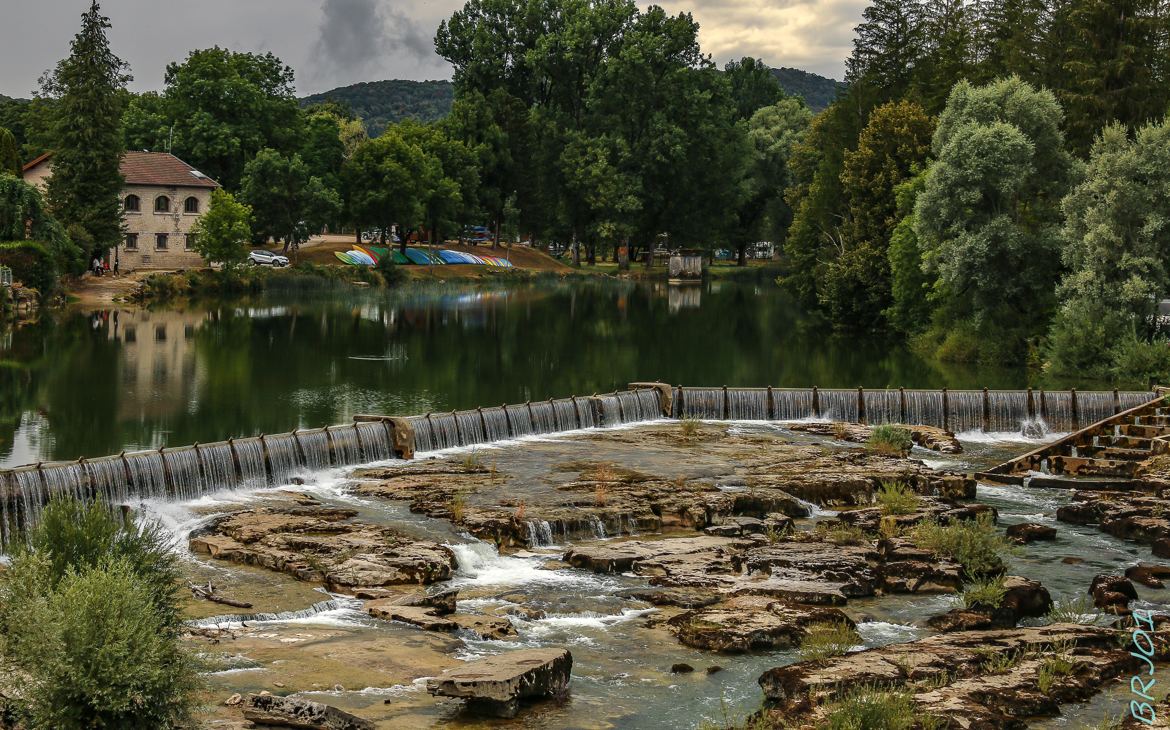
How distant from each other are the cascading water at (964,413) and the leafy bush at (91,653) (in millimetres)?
32886

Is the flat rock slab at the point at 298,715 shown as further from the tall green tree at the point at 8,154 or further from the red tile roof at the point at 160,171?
the red tile roof at the point at 160,171

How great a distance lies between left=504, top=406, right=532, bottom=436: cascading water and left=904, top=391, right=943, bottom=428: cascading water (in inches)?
527

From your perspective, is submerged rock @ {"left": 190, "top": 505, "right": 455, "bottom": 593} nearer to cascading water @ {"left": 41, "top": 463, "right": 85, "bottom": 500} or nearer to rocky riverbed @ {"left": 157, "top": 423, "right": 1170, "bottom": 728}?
rocky riverbed @ {"left": 157, "top": 423, "right": 1170, "bottom": 728}

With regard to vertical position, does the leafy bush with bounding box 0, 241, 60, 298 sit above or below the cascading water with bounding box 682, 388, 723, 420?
above

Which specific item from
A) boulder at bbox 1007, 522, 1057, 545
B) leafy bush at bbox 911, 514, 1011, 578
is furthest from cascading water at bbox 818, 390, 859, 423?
leafy bush at bbox 911, 514, 1011, 578

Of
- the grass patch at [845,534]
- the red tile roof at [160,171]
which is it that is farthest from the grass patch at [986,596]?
the red tile roof at [160,171]

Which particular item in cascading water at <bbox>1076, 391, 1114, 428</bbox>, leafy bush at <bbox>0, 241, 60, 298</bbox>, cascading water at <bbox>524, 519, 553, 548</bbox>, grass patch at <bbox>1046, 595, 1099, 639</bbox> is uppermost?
leafy bush at <bbox>0, 241, 60, 298</bbox>

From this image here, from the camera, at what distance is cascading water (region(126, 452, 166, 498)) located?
28219 millimetres

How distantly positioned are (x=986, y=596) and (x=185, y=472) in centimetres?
1807

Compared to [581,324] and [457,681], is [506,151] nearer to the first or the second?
[581,324]

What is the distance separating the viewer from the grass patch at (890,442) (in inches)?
1463

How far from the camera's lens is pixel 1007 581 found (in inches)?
895

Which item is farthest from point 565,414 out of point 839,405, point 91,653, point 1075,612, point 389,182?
point 389,182

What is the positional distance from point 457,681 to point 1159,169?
145 ft
